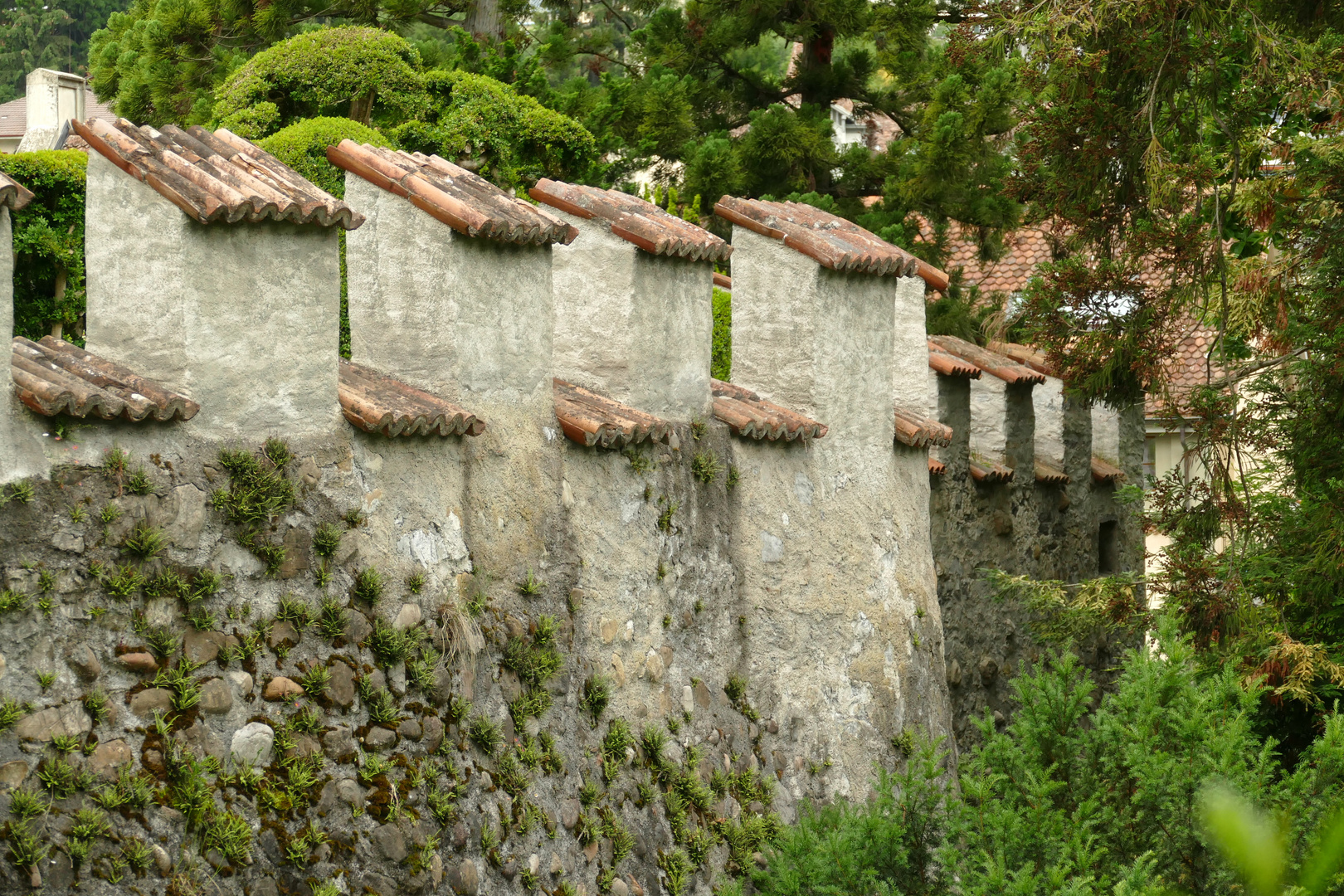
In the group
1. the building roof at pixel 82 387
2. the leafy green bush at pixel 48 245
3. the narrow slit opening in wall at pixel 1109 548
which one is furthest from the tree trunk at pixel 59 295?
the narrow slit opening in wall at pixel 1109 548

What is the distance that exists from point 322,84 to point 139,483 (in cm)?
767

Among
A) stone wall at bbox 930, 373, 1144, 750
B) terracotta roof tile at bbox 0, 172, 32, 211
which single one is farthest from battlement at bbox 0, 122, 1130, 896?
stone wall at bbox 930, 373, 1144, 750

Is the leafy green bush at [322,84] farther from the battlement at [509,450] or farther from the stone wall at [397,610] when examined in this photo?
the stone wall at [397,610]

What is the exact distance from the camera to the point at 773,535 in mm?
6711

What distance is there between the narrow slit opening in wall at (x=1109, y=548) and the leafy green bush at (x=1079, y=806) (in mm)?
7063

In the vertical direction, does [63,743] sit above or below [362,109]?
below

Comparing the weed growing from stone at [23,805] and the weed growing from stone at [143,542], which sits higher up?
the weed growing from stone at [143,542]

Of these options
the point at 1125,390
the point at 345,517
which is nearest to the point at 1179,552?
the point at 1125,390

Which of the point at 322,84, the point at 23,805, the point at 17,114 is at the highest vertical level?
the point at 17,114

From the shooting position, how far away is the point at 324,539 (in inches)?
174

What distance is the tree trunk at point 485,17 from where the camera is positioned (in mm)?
14867

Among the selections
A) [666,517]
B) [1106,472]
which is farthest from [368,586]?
[1106,472]

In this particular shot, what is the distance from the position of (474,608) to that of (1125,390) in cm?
528

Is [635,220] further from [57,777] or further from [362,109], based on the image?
[362,109]
